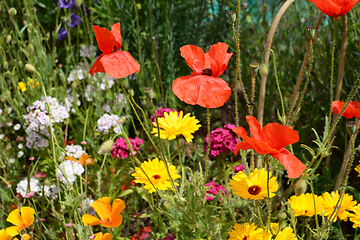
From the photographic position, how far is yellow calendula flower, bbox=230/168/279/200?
3.29ft

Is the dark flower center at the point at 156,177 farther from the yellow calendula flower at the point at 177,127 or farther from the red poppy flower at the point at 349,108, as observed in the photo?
the red poppy flower at the point at 349,108

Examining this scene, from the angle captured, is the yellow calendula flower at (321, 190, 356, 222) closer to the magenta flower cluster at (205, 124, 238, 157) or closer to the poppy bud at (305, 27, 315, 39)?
the magenta flower cluster at (205, 124, 238, 157)

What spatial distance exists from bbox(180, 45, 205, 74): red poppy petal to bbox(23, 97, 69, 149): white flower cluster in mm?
1062

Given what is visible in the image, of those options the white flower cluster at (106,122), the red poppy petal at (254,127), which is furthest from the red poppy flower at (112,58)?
the white flower cluster at (106,122)

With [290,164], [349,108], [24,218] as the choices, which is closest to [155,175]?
[24,218]

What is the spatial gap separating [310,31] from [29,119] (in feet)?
4.81

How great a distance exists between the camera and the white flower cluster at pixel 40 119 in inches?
67.7

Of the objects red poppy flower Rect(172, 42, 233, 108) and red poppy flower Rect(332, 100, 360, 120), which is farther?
red poppy flower Rect(332, 100, 360, 120)

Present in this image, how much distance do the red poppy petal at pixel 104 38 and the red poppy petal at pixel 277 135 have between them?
490 mm

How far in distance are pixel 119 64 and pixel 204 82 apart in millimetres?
246

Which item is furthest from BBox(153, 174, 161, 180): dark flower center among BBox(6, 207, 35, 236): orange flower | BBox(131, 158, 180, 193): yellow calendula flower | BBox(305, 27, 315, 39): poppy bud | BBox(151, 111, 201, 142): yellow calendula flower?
BBox(305, 27, 315, 39): poppy bud

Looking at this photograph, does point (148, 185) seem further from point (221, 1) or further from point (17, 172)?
point (221, 1)

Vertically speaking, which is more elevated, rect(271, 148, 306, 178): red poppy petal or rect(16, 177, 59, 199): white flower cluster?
rect(271, 148, 306, 178): red poppy petal

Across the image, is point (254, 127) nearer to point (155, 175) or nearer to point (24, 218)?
point (155, 175)
